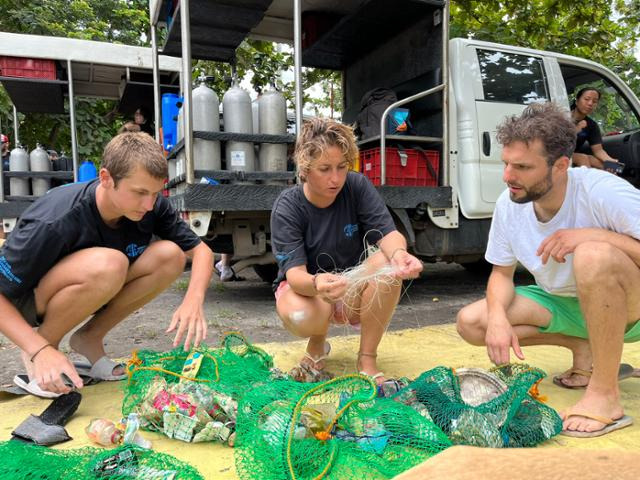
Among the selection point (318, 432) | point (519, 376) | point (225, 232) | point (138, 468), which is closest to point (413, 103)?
point (225, 232)

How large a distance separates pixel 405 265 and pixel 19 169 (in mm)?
5509

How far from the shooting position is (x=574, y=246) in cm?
200

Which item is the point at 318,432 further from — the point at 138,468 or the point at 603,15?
the point at 603,15

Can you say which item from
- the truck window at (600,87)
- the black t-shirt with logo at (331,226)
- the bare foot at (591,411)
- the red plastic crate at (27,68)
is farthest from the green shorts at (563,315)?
the red plastic crate at (27,68)

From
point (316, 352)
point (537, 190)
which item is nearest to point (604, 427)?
point (537, 190)

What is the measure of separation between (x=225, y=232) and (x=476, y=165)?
2.32m

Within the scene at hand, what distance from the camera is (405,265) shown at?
220cm

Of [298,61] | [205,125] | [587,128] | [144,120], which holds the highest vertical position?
[144,120]

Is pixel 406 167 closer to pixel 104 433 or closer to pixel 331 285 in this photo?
pixel 331 285

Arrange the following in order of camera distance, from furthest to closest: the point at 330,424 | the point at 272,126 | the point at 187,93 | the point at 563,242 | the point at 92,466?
the point at 272,126
the point at 187,93
the point at 563,242
the point at 330,424
the point at 92,466

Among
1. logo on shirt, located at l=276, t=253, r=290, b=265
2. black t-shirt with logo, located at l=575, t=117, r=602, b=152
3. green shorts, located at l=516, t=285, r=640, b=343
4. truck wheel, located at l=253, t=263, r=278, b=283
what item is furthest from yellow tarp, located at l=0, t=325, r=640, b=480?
black t-shirt with logo, located at l=575, t=117, r=602, b=152

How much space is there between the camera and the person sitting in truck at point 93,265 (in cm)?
209

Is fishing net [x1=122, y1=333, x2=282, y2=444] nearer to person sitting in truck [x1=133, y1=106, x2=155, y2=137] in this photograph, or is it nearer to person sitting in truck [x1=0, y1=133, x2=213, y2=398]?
person sitting in truck [x1=0, y1=133, x2=213, y2=398]

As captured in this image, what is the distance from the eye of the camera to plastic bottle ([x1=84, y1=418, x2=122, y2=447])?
5.89ft
